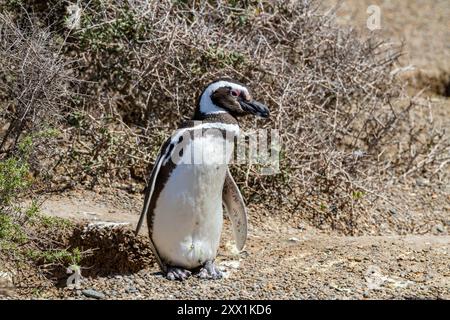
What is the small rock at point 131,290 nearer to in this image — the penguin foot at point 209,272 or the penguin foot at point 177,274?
the penguin foot at point 177,274

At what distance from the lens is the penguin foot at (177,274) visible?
552cm

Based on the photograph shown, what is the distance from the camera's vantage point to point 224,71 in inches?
266

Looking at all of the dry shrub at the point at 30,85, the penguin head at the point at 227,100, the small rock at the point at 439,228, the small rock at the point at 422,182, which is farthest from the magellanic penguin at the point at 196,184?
the small rock at the point at 422,182

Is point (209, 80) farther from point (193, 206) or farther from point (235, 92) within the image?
point (193, 206)

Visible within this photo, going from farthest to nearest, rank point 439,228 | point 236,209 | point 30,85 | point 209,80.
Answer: point 439,228 < point 209,80 < point 30,85 < point 236,209

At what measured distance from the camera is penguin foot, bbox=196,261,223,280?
5.54 m

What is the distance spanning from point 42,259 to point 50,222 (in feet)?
2.20

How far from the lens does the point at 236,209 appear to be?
19.4 feet

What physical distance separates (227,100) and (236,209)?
0.81 meters

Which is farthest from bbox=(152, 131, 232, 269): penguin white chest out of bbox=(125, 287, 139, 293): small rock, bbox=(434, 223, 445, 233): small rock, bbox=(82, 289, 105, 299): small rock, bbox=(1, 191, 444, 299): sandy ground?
bbox=(434, 223, 445, 233): small rock

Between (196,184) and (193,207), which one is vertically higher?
(196,184)

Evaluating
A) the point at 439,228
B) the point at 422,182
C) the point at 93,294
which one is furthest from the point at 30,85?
the point at 422,182
